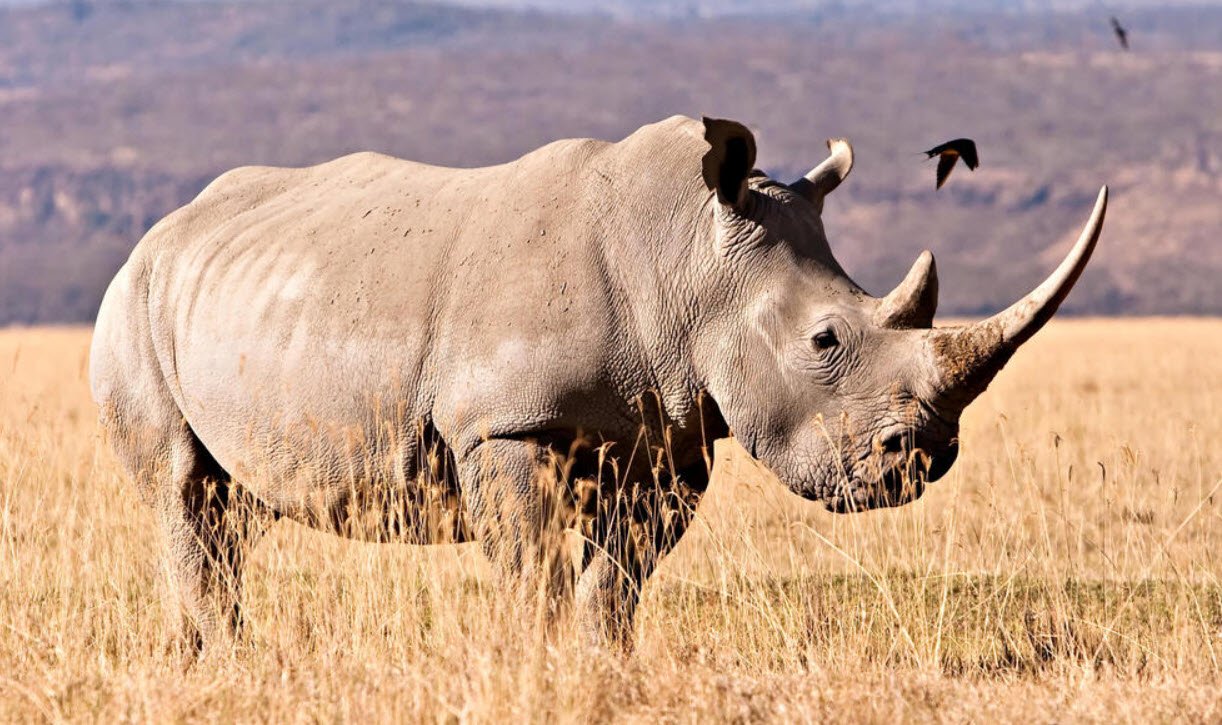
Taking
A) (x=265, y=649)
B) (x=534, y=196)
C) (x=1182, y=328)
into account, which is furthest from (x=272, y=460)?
(x=1182, y=328)

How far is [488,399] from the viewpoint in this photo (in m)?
6.19

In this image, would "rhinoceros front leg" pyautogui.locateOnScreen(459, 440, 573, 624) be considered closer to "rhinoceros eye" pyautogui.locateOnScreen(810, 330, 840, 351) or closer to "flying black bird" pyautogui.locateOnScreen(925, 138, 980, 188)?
"rhinoceros eye" pyautogui.locateOnScreen(810, 330, 840, 351)

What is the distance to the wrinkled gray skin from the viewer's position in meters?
6.10

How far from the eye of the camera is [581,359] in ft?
20.2

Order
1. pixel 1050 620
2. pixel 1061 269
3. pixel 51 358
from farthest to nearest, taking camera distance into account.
A: pixel 51 358
pixel 1050 620
pixel 1061 269

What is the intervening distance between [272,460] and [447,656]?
138 centimetres

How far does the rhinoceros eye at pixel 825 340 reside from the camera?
242 inches

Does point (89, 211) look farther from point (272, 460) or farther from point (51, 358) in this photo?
point (272, 460)

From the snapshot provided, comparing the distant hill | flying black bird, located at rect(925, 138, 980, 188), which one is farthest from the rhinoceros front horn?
the distant hill

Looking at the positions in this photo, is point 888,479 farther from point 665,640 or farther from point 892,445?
point 665,640

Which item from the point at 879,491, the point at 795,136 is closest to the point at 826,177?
the point at 879,491

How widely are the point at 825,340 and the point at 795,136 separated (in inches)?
5354

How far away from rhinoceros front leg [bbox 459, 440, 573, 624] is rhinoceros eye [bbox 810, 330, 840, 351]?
91cm

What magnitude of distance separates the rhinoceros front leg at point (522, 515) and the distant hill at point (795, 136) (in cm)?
9537
